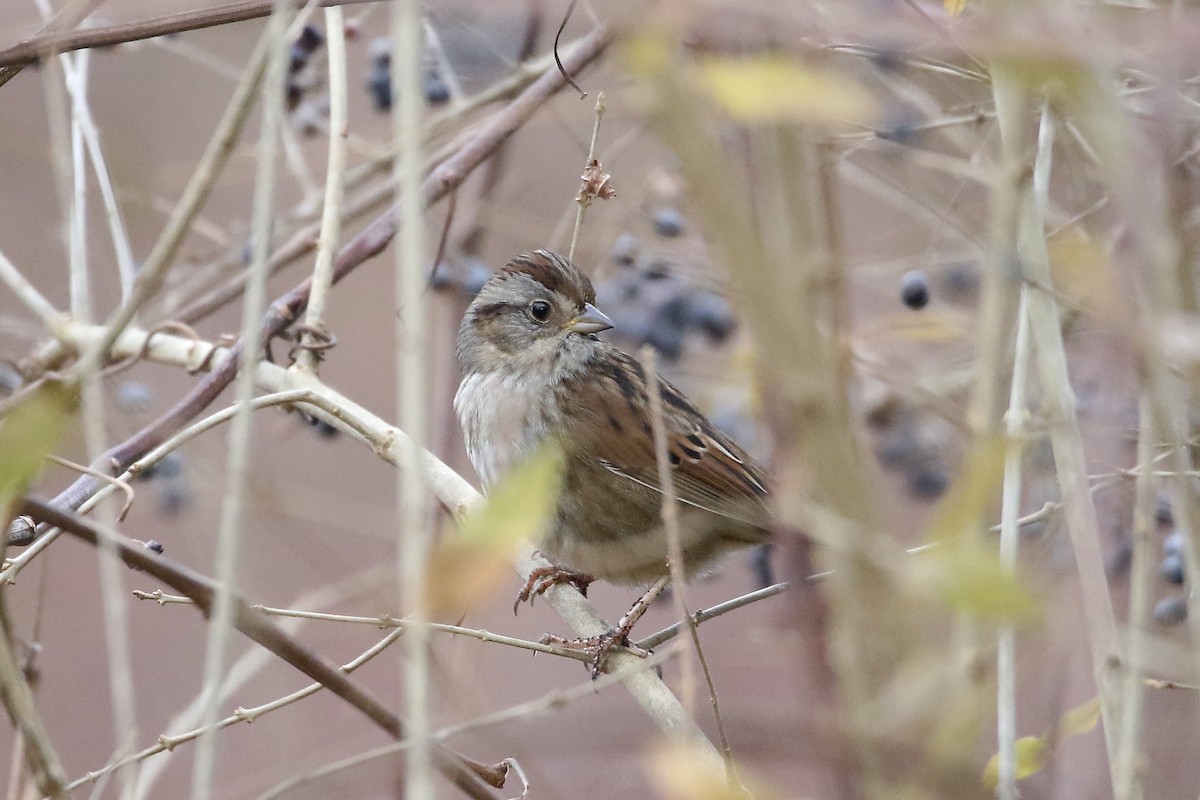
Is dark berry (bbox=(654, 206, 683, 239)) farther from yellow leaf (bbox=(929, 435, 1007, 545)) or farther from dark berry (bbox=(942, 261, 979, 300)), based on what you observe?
yellow leaf (bbox=(929, 435, 1007, 545))

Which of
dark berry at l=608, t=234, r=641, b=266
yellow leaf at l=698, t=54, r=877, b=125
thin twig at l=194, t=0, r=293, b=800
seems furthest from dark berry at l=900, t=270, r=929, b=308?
thin twig at l=194, t=0, r=293, b=800

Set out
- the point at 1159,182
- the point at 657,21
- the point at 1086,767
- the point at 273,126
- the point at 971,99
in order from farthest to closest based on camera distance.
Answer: the point at 971,99
the point at 1086,767
the point at 1159,182
the point at 273,126
the point at 657,21

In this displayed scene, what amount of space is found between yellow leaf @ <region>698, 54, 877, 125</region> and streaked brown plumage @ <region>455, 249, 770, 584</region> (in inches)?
78.3

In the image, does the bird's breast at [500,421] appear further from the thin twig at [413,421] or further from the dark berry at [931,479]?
the thin twig at [413,421]

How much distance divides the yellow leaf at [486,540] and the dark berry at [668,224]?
283 cm

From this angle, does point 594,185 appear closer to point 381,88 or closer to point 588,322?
point 588,322

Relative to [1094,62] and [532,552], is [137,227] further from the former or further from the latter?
[1094,62]

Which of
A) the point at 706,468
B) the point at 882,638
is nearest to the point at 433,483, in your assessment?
the point at 706,468

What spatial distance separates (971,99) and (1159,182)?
157 cm

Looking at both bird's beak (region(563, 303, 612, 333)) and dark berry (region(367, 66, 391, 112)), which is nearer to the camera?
bird's beak (region(563, 303, 612, 333))

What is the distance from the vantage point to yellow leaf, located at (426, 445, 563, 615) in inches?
44.1

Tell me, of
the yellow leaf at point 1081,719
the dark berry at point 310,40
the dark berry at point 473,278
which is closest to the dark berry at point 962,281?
the dark berry at point 473,278

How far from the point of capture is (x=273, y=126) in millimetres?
1479

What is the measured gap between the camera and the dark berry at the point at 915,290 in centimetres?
342
